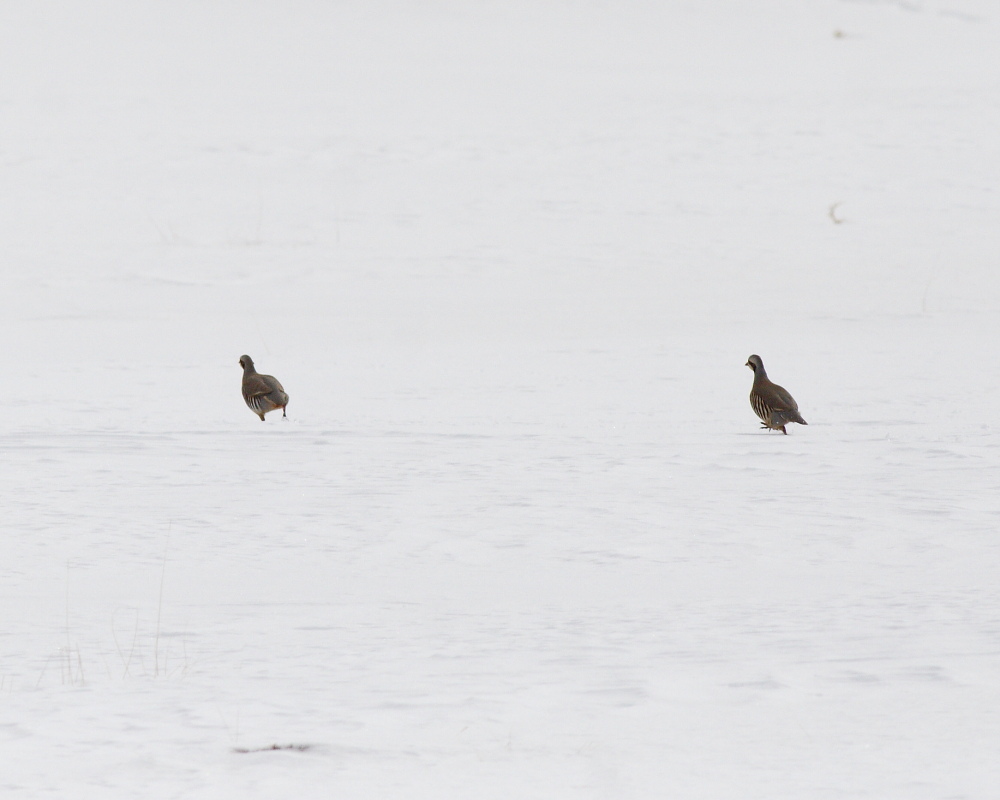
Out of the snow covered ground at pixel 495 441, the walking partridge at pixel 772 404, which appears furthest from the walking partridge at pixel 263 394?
the walking partridge at pixel 772 404

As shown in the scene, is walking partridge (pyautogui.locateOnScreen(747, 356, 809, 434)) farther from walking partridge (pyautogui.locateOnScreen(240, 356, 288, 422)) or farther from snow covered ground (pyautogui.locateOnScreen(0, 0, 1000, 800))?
walking partridge (pyautogui.locateOnScreen(240, 356, 288, 422))

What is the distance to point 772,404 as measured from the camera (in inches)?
301

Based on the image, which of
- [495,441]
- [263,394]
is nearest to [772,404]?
[495,441]

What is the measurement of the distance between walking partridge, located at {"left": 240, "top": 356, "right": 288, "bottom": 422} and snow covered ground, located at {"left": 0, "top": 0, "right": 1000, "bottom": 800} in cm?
21

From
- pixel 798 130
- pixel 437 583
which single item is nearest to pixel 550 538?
pixel 437 583

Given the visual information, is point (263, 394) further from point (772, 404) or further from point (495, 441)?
point (772, 404)

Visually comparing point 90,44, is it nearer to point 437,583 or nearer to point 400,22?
point 400,22

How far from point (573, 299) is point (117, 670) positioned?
32.6ft

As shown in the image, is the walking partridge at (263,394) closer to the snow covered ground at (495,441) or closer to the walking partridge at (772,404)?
the snow covered ground at (495,441)

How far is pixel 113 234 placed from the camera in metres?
15.9

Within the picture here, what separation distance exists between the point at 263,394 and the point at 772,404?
2.84 metres

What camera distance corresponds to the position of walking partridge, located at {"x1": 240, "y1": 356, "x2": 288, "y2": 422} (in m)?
7.93

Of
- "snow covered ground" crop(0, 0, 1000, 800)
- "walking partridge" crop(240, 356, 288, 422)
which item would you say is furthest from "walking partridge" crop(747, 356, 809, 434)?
"walking partridge" crop(240, 356, 288, 422)

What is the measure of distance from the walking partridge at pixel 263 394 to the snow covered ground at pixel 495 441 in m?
0.21
